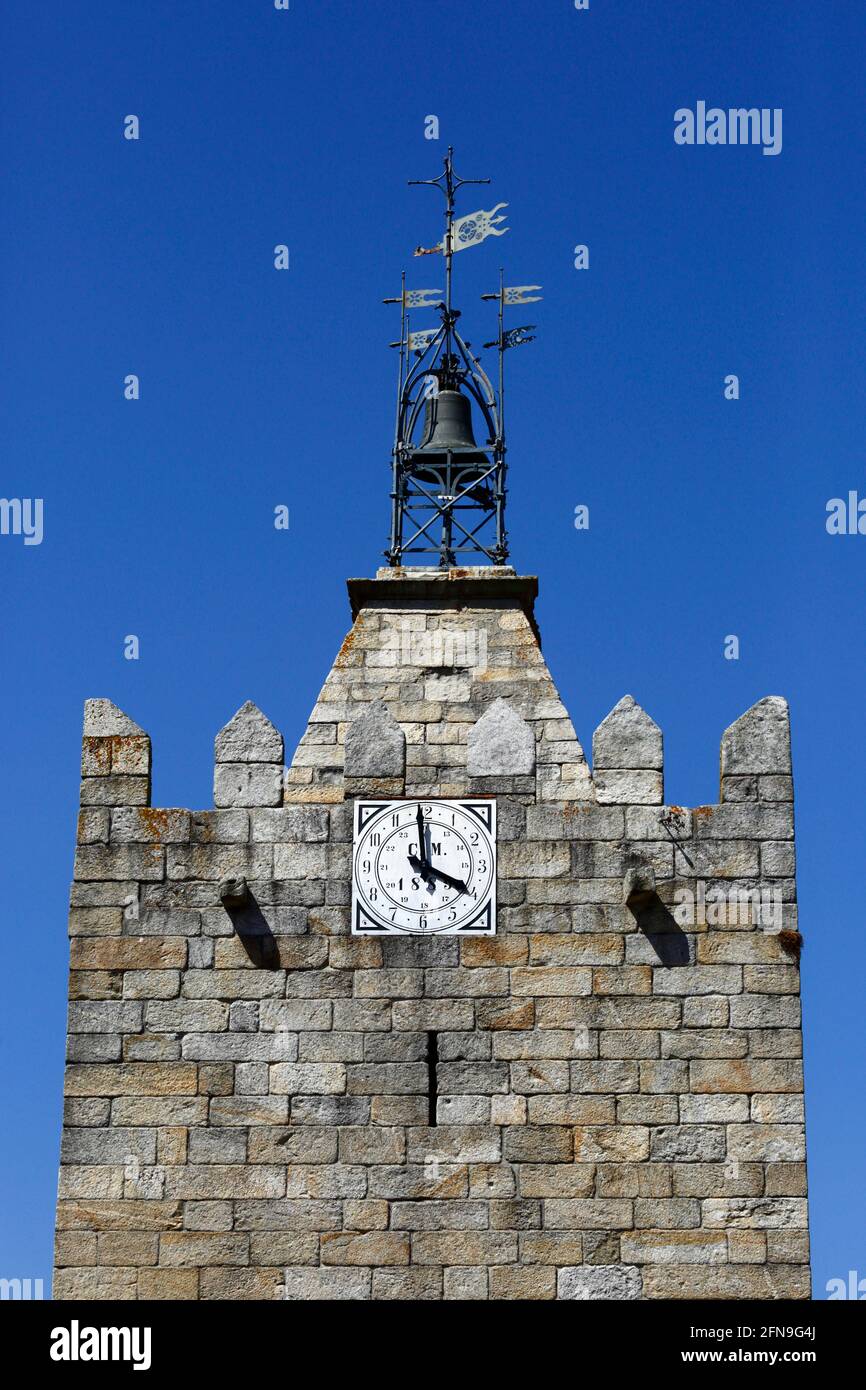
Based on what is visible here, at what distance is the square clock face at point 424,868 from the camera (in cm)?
2189

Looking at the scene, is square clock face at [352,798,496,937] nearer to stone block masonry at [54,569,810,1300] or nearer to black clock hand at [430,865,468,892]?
black clock hand at [430,865,468,892]

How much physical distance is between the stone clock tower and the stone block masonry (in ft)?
0.07

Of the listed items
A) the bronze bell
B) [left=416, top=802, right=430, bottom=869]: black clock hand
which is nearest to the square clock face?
[left=416, top=802, right=430, bottom=869]: black clock hand

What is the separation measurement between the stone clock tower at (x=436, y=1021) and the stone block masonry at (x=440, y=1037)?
0.02m

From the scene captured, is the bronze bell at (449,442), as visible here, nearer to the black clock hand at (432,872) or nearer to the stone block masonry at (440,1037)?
the stone block masonry at (440,1037)

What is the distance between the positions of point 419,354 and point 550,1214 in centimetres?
845

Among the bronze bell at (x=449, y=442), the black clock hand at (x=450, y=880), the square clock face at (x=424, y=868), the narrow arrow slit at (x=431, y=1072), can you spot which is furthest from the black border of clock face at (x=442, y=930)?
the bronze bell at (x=449, y=442)

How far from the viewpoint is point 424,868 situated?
2206 centimetres

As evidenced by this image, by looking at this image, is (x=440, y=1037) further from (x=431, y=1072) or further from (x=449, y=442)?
(x=449, y=442)

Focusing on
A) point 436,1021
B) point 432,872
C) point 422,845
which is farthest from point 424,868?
point 436,1021

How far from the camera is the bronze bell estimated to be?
83.8 feet
